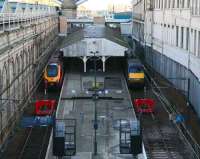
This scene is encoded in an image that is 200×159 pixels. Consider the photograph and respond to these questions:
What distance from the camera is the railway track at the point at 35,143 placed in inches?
1014

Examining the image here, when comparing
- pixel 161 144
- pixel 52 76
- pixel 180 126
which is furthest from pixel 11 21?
pixel 161 144

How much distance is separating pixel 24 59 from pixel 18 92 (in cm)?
459

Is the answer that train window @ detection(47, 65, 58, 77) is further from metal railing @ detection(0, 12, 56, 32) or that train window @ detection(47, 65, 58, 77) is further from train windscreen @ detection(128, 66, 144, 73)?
train windscreen @ detection(128, 66, 144, 73)

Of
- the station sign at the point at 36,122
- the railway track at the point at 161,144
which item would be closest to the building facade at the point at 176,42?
the railway track at the point at 161,144

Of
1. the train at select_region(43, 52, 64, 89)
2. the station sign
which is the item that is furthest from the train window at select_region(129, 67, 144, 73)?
the station sign

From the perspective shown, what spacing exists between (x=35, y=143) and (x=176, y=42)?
2000cm

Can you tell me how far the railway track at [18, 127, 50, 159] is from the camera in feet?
84.5

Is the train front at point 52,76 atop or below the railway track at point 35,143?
atop

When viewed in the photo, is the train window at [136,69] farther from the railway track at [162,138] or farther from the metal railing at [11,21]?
the metal railing at [11,21]

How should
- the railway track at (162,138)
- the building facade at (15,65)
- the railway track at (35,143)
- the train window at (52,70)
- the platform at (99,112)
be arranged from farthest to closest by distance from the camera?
the train window at (52,70) → the building facade at (15,65) → the railway track at (35,143) → the railway track at (162,138) → the platform at (99,112)

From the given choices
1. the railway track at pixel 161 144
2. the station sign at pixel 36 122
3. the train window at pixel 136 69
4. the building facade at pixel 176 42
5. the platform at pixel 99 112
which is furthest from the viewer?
the train window at pixel 136 69

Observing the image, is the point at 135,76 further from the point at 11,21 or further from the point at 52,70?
the point at 11,21

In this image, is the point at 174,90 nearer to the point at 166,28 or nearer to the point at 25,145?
the point at 166,28

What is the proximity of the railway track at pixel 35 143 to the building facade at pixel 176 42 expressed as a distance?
10221 mm
